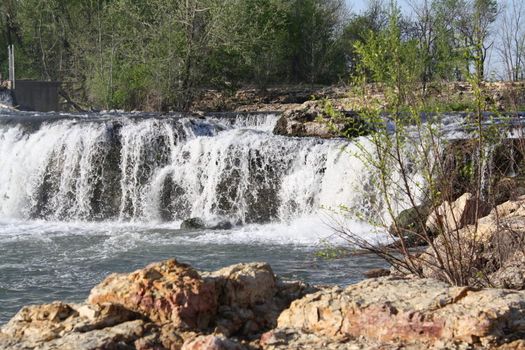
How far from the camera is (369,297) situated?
343 centimetres

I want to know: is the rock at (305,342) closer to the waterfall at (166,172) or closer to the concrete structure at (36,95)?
the waterfall at (166,172)

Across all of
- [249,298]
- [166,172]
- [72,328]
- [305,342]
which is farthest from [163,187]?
[305,342]

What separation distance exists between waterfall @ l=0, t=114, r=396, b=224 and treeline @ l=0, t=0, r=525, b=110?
836 centimetres

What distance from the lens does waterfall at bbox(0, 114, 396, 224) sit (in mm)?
13547

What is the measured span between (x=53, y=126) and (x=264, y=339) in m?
13.5

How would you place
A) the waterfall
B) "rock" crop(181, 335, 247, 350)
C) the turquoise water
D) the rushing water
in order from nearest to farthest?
"rock" crop(181, 335, 247, 350), the turquoise water, the rushing water, the waterfall

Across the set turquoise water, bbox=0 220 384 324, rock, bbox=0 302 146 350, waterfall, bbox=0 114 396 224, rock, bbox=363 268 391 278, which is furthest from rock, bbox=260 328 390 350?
waterfall, bbox=0 114 396 224

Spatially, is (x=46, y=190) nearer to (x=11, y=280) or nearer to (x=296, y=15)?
(x=11, y=280)

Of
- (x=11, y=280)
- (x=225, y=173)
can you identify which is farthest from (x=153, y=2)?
(x=11, y=280)

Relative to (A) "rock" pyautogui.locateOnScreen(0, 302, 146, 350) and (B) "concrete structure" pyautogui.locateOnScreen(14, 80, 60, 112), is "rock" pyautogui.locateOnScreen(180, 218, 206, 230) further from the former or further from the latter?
(B) "concrete structure" pyautogui.locateOnScreen(14, 80, 60, 112)

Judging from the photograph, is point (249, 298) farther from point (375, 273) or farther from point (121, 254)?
point (121, 254)

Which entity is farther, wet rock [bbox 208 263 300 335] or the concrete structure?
the concrete structure

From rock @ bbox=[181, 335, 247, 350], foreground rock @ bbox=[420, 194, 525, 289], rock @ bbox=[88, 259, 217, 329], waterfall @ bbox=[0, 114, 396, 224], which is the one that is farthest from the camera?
waterfall @ bbox=[0, 114, 396, 224]

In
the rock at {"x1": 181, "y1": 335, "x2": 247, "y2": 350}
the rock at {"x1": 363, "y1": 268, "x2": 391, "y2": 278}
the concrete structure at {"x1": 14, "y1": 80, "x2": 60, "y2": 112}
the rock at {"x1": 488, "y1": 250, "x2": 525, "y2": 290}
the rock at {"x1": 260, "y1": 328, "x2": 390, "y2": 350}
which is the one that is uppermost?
the concrete structure at {"x1": 14, "y1": 80, "x2": 60, "y2": 112}
